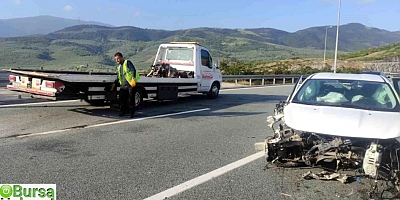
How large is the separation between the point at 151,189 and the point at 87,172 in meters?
1.11

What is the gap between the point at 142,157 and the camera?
5883 mm

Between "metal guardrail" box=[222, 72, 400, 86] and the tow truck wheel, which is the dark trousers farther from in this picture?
"metal guardrail" box=[222, 72, 400, 86]

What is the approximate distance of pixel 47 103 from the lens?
12.0m

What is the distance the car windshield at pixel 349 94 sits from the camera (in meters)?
5.79

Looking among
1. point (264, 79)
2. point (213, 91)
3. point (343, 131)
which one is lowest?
point (213, 91)

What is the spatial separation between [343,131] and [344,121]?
10.3 inches

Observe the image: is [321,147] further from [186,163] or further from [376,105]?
[186,163]

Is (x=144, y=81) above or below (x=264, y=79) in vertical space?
above

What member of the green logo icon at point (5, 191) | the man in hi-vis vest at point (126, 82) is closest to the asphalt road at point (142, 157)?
the green logo icon at point (5, 191)

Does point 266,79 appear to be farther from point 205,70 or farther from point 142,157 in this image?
point 142,157

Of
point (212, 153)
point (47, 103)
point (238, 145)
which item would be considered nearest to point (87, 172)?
point (212, 153)

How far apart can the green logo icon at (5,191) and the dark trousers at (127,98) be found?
5424 millimetres

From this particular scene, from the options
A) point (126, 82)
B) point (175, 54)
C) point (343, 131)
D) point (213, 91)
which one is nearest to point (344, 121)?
point (343, 131)

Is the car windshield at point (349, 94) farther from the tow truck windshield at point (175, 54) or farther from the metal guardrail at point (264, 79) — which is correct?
the metal guardrail at point (264, 79)
